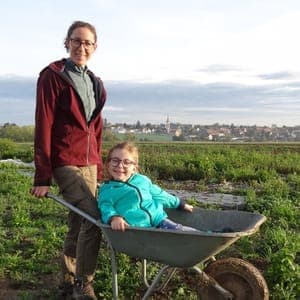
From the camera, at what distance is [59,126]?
3.49 metres

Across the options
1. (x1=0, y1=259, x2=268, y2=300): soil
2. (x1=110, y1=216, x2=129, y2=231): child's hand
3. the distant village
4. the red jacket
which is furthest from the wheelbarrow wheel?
the distant village

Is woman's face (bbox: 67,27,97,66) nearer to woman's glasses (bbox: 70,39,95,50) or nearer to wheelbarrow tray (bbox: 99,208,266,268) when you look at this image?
woman's glasses (bbox: 70,39,95,50)

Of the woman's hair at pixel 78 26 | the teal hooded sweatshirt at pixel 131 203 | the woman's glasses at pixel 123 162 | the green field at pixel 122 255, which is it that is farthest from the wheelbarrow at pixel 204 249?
the woman's hair at pixel 78 26

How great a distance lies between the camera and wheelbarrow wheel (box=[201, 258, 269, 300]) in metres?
3.23

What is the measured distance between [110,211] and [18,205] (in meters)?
3.82

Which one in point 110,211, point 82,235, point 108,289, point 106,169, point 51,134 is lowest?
point 108,289

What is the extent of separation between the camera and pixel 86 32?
135 inches

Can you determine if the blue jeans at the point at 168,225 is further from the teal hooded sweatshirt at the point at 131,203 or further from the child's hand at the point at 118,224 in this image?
the child's hand at the point at 118,224

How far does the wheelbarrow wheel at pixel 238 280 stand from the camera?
323 centimetres

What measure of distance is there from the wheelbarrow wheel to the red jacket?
1.15m

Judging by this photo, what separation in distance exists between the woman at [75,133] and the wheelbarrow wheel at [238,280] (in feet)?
2.75

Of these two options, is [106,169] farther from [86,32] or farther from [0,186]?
[0,186]

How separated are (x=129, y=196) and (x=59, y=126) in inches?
26.5

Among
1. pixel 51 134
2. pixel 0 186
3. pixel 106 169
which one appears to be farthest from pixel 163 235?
pixel 0 186
